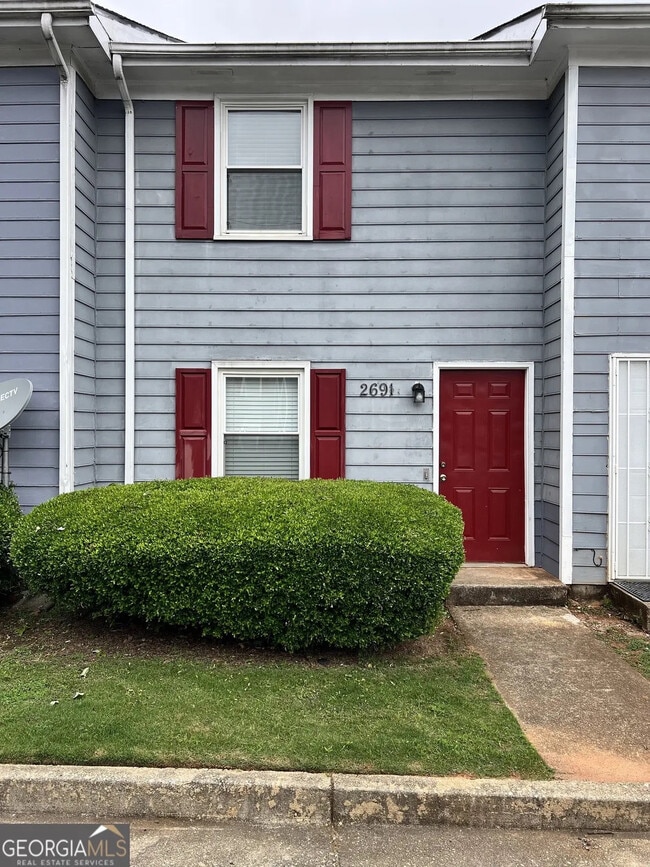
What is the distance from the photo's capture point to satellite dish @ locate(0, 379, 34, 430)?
499 cm

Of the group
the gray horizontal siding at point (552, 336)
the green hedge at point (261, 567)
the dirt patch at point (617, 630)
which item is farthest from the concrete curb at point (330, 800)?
the gray horizontal siding at point (552, 336)

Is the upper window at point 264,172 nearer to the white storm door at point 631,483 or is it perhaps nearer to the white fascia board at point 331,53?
the white fascia board at point 331,53

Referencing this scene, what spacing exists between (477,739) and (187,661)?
191 centimetres

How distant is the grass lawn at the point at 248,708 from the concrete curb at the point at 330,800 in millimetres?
106

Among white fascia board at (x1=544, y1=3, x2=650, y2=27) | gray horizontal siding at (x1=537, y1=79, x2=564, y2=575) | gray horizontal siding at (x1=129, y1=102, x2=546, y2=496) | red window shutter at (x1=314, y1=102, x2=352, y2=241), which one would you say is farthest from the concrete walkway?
white fascia board at (x1=544, y1=3, x2=650, y2=27)

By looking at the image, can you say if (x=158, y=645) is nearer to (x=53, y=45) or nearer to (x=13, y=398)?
(x=13, y=398)

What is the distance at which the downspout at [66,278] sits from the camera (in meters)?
5.32

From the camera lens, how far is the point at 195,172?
5883 mm

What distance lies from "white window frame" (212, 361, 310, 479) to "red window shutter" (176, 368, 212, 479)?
7 centimetres

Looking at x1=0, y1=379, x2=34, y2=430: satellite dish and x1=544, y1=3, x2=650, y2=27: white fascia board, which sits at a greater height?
x1=544, y1=3, x2=650, y2=27: white fascia board

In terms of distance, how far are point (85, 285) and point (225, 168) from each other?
187cm

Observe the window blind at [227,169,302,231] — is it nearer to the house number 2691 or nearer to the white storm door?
the house number 2691

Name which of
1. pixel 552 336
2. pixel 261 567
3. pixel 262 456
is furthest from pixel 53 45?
pixel 552 336

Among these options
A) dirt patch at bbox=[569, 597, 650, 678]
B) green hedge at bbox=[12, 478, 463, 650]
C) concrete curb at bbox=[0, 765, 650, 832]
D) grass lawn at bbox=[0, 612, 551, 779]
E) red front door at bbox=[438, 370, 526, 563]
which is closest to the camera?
concrete curb at bbox=[0, 765, 650, 832]
